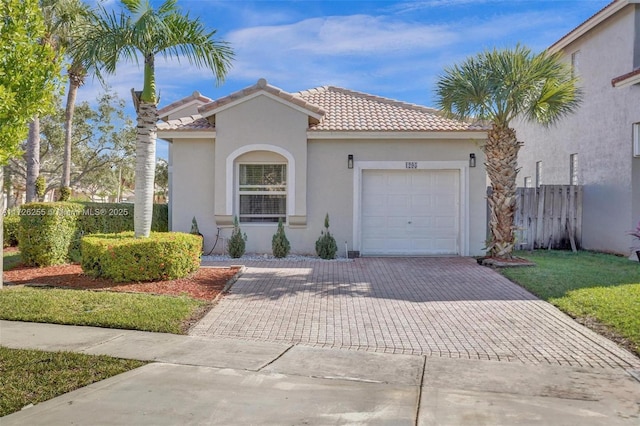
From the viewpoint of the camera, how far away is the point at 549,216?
1634 centimetres

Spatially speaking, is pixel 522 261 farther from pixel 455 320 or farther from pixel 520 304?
→ pixel 455 320

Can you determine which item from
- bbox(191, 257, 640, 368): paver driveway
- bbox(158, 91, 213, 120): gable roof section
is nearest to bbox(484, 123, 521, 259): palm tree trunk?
bbox(191, 257, 640, 368): paver driveway

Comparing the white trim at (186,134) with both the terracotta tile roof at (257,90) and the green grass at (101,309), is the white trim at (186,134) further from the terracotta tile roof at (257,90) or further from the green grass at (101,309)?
the green grass at (101,309)

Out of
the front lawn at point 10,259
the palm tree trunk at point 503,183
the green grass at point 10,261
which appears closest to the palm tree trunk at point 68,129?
the front lawn at point 10,259

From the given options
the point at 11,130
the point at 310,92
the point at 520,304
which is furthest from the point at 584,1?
the point at 11,130

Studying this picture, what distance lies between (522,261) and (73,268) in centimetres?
1050

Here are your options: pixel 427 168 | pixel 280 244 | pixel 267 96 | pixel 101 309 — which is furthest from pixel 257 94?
pixel 101 309

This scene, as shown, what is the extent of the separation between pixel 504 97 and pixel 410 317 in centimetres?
633

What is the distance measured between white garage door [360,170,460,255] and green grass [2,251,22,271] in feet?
28.8

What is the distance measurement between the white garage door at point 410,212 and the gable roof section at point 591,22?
6.34m

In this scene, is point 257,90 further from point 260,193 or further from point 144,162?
point 144,162

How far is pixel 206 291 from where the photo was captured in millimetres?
9375

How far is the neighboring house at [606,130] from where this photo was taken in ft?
45.9

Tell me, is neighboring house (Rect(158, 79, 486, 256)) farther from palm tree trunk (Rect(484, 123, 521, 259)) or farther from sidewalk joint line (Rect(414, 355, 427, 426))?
sidewalk joint line (Rect(414, 355, 427, 426))
